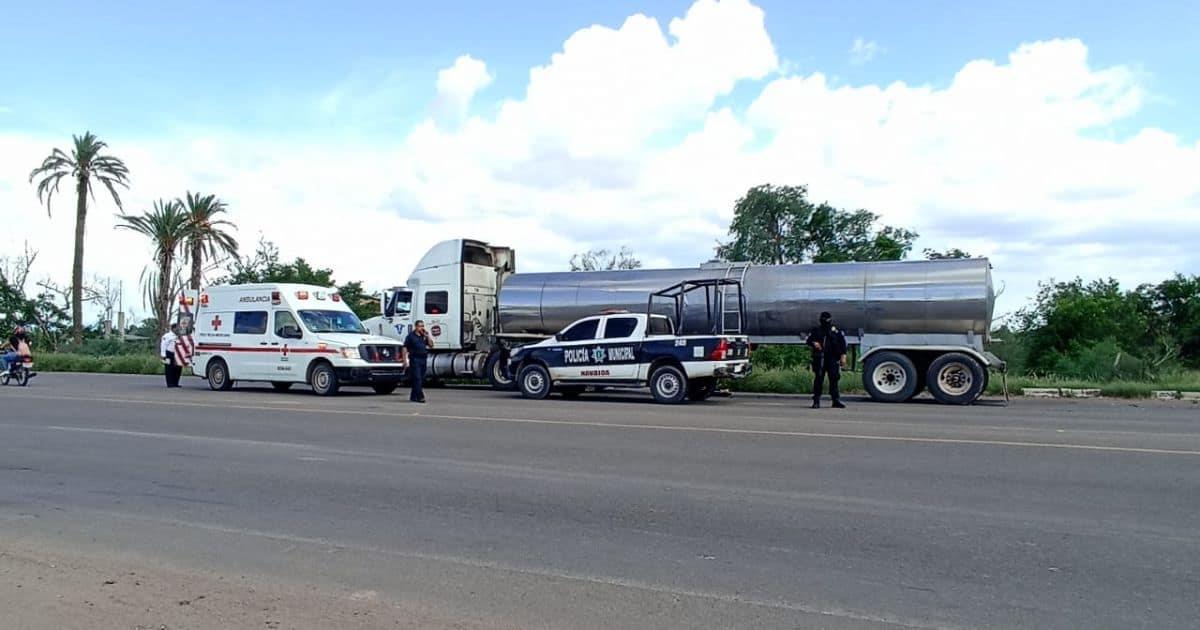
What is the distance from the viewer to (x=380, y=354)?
67.2 feet

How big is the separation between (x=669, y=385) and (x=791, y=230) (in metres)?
27.1

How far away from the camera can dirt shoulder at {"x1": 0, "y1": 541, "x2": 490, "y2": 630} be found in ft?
16.7

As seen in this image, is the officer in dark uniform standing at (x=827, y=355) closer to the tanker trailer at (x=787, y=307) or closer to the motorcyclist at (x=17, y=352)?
the tanker trailer at (x=787, y=307)

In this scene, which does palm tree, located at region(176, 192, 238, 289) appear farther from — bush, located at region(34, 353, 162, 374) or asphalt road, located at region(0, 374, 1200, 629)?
asphalt road, located at region(0, 374, 1200, 629)

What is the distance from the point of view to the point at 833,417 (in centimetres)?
1523

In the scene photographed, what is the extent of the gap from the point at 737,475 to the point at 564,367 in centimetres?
1068

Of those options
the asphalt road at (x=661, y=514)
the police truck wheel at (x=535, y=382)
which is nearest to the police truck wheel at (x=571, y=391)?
the police truck wheel at (x=535, y=382)

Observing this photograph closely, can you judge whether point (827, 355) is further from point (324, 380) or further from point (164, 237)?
point (164, 237)

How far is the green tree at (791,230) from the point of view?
144ft

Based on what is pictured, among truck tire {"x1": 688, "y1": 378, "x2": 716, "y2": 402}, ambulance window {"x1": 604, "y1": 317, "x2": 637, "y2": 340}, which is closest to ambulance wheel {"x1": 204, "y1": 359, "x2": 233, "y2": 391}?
ambulance window {"x1": 604, "y1": 317, "x2": 637, "y2": 340}

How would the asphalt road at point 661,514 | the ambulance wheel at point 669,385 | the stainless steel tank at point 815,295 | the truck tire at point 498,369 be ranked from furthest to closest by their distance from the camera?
the truck tire at point 498,369
the stainless steel tank at point 815,295
the ambulance wheel at point 669,385
the asphalt road at point 661,514

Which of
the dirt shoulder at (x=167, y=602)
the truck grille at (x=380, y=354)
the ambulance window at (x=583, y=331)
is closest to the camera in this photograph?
the dirt shoulder at (x=167, y=602)

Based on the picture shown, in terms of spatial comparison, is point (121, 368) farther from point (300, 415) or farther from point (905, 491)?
point (905, 491)

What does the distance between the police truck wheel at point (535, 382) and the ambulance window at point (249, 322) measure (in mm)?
5884
